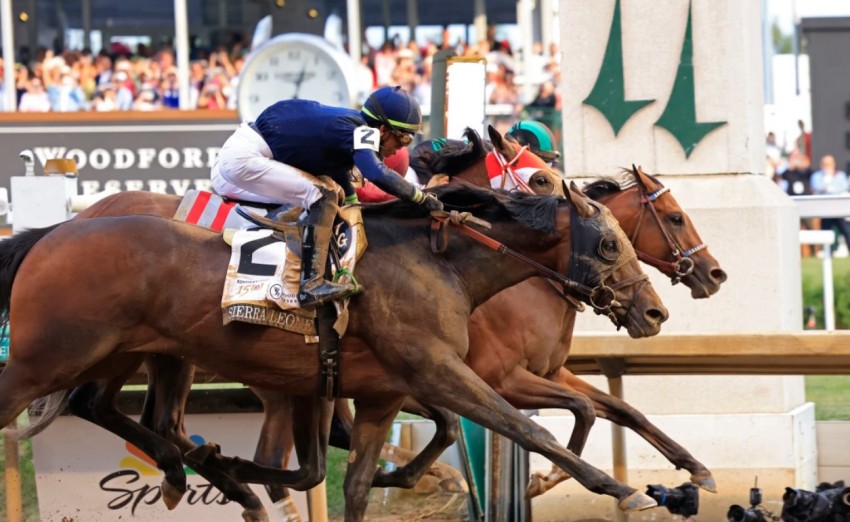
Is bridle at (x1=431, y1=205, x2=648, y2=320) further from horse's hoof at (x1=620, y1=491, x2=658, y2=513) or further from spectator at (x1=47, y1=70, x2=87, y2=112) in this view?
spectator at (x1=47, y1=70, x2=87, y2=112)

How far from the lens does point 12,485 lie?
6.42m

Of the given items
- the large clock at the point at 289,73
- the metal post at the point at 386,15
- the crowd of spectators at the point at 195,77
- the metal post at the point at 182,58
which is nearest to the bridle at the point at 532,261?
the large clock at the point at 289,73

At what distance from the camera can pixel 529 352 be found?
616cm

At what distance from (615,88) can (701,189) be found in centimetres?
75

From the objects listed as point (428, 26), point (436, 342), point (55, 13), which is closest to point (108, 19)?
point (55, 13)

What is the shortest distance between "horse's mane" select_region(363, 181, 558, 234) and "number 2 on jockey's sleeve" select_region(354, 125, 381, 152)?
279 mm

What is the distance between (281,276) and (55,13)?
1565cm

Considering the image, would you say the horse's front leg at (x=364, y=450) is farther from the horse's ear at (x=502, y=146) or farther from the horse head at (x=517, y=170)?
the horse's ear at (x=502, y=146)

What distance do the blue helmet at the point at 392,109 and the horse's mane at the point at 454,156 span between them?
4.06 ft

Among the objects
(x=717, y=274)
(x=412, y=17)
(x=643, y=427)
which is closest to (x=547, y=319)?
(x=643, y=427)

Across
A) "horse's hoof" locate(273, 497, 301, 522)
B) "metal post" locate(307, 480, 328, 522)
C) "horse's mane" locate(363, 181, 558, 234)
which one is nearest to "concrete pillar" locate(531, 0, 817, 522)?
"metal post" locate(307, 480, 328, 522)

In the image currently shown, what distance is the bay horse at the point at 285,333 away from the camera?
4840mm

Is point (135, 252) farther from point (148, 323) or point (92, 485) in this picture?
point (92, 485)

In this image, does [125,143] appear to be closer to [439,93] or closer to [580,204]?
[439,93]
